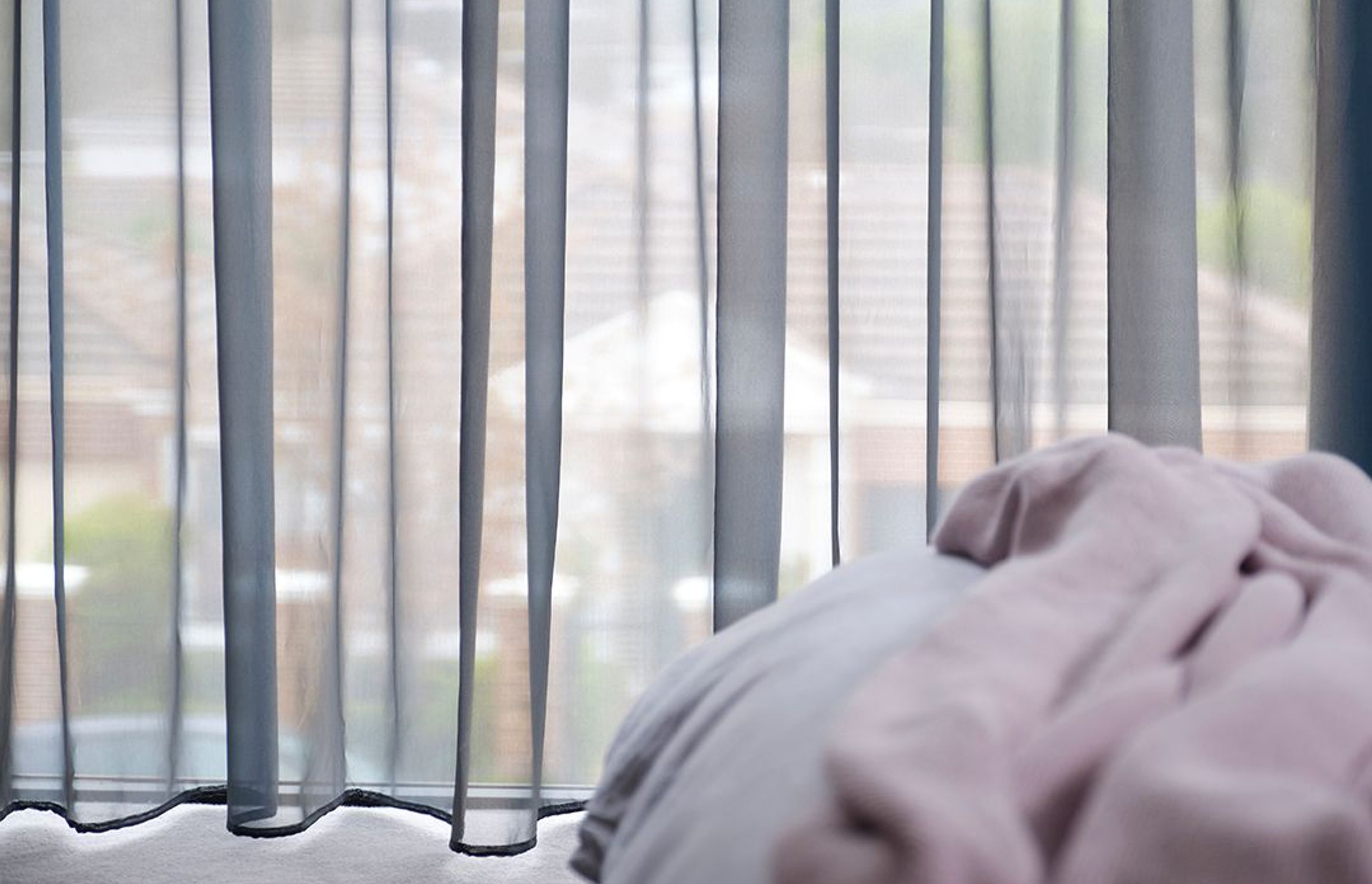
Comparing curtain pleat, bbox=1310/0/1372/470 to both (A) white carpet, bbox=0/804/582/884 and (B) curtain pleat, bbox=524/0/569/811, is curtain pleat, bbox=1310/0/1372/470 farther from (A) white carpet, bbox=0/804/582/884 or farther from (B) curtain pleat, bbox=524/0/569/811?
(A) white carpet, bbox=0/804/582/884

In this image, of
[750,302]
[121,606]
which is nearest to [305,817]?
[121,606]

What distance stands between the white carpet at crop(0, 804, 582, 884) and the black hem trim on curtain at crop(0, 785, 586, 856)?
1 cm

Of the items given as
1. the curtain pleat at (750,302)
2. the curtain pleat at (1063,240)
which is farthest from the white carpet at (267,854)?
the curtain pleat at (1063,240)

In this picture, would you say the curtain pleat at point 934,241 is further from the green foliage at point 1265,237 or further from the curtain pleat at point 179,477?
the curtain pleat at point 179,477

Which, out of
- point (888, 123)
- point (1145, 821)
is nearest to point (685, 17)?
point (888, 123)

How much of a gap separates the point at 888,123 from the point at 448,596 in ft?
3.23

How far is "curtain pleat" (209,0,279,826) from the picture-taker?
6.32 ft

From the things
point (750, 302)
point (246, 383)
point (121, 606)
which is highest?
point (750, 302)

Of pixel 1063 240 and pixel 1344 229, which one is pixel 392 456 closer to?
pixel 1063 240

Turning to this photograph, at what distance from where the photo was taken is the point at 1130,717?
1.65 feet

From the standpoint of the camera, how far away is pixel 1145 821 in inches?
17.1

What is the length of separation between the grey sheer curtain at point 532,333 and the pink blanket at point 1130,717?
50.5 inches

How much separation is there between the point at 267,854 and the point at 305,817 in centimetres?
8

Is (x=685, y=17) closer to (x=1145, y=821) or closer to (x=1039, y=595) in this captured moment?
(x=1039, y=595)
